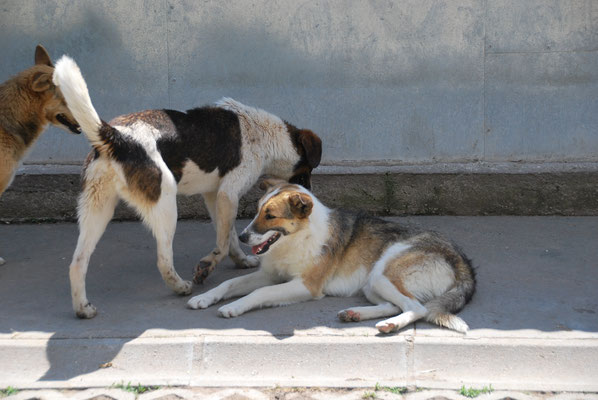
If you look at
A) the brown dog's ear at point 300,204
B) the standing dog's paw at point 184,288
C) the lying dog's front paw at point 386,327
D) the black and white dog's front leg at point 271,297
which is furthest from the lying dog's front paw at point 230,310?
the lying dog's front paw at point 386,327

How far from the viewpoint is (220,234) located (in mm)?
5191

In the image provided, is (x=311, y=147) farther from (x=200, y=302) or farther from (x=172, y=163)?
(x=200, y=302)

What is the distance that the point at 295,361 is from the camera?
4.06 meters

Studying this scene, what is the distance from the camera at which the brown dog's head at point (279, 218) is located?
467 centimetres

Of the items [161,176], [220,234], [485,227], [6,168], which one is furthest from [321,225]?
[6,168]

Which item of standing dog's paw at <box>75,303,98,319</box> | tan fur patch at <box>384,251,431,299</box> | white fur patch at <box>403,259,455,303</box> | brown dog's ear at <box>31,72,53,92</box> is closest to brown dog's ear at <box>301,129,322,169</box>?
tan fur patch at <box>384,251,431,299</box>

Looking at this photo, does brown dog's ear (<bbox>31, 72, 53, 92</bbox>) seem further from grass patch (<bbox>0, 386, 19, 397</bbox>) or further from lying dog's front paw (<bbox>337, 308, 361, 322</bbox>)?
lying dog's front paw (<bbox>337, 308, 361, 322</bbox>)

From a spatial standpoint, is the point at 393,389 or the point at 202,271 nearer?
the point at 393,389

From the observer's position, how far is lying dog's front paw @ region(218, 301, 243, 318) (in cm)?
446

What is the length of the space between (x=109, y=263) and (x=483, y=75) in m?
3.81

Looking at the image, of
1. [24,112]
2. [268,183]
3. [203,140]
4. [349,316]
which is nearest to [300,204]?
[268,183]

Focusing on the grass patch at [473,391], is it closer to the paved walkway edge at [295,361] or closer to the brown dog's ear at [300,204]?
the paved walkway edge at [295,361]

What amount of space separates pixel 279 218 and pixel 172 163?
33.5 inches

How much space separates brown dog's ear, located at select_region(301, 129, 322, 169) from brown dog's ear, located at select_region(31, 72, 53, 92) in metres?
1.99
